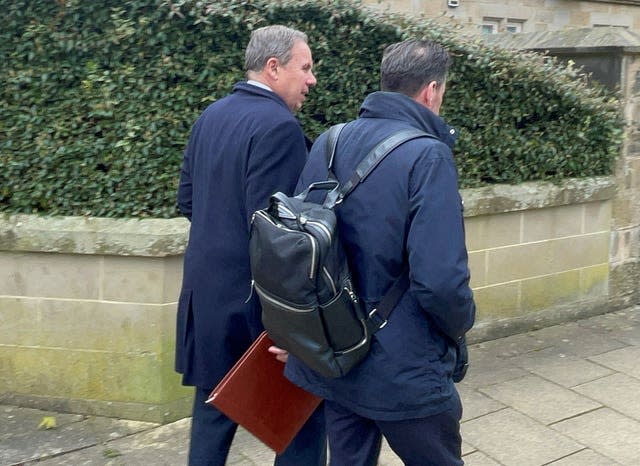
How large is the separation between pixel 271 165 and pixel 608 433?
2.33m

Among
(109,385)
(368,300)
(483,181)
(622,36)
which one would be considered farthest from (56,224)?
→ (622,36)

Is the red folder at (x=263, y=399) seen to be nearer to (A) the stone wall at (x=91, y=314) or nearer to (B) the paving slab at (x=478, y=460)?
(B) the paving slab at (x=478, y=460)

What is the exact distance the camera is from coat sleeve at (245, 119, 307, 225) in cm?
261

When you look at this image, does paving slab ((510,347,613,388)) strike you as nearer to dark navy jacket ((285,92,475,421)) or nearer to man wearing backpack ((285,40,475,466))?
man wearing backpack ((285,40,475,466))

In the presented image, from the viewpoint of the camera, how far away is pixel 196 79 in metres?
3.93

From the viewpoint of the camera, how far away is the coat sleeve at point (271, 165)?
103 inches

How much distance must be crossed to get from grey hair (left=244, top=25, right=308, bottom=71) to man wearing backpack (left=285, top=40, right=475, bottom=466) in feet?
1.64

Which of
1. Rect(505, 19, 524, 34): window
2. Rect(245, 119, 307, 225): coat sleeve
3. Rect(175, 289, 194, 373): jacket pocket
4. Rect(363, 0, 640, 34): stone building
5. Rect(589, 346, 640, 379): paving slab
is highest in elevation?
Rect(363, 0, 640, 34): stone building

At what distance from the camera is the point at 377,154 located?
2211mm

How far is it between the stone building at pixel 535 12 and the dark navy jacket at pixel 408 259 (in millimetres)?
Answer: 11874

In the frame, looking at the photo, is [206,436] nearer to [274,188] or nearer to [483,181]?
[274,188]

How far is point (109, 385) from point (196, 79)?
1.64 meters

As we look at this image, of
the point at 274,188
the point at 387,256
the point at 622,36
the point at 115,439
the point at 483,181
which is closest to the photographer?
the point at 387,256

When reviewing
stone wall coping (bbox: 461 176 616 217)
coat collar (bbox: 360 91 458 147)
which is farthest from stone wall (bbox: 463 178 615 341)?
coat collar (bbox: 360 91 458 147)
